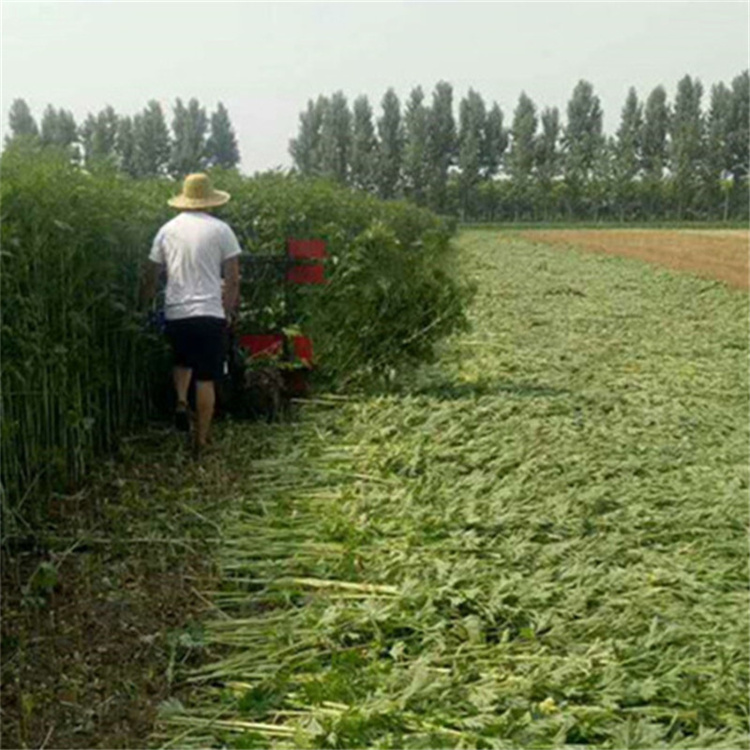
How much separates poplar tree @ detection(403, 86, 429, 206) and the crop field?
78925 millimetres

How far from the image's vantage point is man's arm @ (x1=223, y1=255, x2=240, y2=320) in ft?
27.3

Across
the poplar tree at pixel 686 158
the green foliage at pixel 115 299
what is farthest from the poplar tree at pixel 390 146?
the green foliage at pixel 115 299

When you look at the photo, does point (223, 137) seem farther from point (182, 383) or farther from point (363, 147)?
point (182, 383)

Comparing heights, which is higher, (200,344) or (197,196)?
(197,196)

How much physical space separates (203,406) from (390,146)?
8520 cm

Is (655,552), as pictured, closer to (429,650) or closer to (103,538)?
(429,650)

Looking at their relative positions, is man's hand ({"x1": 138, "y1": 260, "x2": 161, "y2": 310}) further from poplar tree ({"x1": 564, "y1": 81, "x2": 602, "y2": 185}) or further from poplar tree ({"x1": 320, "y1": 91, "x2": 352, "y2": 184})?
poplar tree ({"x1": 564, "y1": 81, "x2": 602, "y2": 185})

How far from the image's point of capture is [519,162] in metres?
95.8

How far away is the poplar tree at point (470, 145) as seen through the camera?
303ft

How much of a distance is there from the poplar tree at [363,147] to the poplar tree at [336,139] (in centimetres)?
58

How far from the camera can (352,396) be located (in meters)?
10.0

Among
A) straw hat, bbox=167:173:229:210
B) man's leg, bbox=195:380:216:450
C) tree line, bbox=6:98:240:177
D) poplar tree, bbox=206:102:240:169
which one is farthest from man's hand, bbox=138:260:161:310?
poplar tree, bbox=206:102:240:169

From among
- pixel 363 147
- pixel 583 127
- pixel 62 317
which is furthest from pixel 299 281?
pixel 583 127

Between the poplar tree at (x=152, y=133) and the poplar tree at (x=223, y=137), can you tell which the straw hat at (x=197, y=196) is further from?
the poplar tree at (x=223, y=137)
